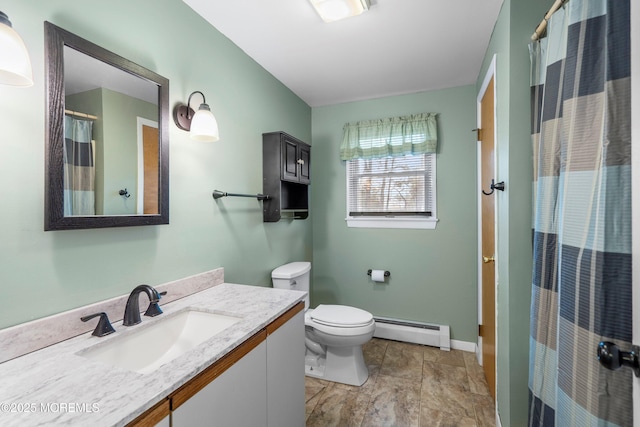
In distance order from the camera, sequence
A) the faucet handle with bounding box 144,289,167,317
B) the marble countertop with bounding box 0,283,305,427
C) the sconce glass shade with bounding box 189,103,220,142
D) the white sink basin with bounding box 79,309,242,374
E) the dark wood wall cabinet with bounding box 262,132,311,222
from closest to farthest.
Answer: the marble countertop with bounding box 0,283,305,427 < the white sink basin with bounding box 79,309,242,374 < the faucet handle with bounding box 144,289,167,317 < the sconce glass shade with bounding box 189,103,220,142 < the dark wood wall cabinet with bounding box 262,132,311,222

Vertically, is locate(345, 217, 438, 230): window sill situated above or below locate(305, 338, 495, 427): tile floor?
above

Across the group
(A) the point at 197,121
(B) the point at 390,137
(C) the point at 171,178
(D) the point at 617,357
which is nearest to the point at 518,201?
(D) the point at 617,357

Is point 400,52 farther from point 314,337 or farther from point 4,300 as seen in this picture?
point 4,300

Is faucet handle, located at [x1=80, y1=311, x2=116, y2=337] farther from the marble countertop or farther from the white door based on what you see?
the white door

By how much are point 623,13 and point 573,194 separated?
0.51m

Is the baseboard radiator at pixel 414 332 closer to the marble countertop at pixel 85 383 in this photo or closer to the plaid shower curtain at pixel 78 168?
the marble countertop at pixel 85 383

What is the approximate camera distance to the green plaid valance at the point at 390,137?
262 cm

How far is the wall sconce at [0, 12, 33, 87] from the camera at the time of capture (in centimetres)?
73

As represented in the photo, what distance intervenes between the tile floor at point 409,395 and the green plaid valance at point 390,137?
1.85 metres

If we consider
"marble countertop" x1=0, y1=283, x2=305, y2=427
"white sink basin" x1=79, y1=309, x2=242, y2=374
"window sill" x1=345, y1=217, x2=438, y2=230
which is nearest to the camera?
"marble countertop" x1=0, y1=283, x2=305, y2=427

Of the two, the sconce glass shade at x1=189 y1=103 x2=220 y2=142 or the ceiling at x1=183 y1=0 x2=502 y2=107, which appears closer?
the sconce glass shade at x1=189 y1=103 x2=220 y2=142

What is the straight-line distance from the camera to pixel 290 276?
7.15 ft

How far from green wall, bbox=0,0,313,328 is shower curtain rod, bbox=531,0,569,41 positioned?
5.49 feet

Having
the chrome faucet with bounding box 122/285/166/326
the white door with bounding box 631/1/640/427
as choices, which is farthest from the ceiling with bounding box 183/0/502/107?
the chrome faucet with bounding box 122/285/166/326
